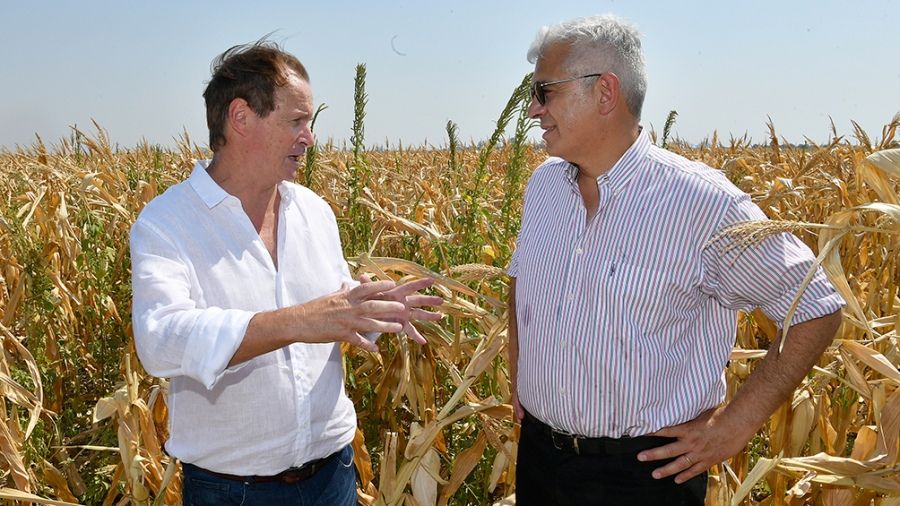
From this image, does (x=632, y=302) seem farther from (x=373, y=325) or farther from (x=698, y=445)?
(x=373, y=325)

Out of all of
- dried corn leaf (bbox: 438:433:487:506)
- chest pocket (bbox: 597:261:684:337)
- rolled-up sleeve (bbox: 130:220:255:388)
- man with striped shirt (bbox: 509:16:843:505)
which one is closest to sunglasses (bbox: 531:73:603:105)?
man with striped shirt (bbox: 509:16:843:505)

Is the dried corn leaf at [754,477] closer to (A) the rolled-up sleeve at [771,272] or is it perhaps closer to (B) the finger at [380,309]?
(A) the rolled-up sleeve at [771,272]

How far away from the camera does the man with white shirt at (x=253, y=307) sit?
1556 millimetres

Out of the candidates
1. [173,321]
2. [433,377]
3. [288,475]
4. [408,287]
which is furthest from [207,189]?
[433,377]

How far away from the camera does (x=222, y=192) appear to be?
1.91m

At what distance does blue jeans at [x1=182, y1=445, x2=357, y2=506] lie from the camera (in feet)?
6.24

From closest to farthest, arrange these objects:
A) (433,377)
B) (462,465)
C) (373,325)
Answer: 1. (373,325)
2. (462,465)
3. (433,377)

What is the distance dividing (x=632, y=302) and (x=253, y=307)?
38.2 inches

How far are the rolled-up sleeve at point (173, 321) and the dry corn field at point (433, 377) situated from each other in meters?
0.57

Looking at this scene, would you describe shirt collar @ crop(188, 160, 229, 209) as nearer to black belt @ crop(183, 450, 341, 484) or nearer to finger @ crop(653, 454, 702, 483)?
black belt @ crop(183, 450, 341, 484)

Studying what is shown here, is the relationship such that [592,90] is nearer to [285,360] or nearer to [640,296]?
[640,296]

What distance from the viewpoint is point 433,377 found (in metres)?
2.94

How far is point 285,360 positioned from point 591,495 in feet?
2.93

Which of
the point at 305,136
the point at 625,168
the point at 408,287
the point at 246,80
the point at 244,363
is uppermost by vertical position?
the point at 246,80
